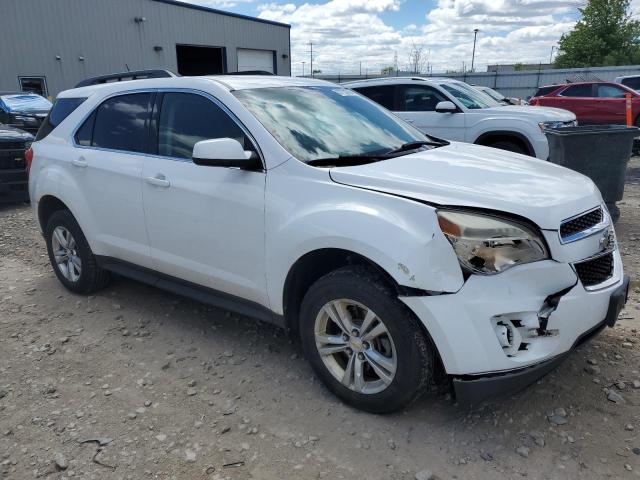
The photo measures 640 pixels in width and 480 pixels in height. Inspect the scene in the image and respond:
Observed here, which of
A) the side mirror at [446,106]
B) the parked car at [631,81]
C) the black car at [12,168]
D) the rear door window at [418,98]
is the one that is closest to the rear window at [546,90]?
the parked car at [631,81]

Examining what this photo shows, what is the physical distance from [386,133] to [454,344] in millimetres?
1760

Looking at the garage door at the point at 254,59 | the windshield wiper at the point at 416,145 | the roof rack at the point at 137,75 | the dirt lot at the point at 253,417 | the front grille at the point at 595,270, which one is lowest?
the dirt lot at the point at 253,417

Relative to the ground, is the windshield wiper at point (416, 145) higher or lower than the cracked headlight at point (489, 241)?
higher

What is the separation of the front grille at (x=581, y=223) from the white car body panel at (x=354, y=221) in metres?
0.05

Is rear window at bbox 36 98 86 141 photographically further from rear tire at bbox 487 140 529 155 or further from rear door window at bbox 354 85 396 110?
rear tire at bbox 487 140 529 155

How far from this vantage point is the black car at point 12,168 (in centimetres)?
849

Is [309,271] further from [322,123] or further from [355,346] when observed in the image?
[322,123]

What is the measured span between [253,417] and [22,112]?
10869 mm

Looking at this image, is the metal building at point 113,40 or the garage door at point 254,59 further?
the garage door at point 254,59

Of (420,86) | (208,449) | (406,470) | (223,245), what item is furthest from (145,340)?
(420,86)

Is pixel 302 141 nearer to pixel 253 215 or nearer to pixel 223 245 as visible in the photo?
pixel 253 215

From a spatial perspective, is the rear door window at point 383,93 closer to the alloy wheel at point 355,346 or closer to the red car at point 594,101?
the alloy wheel at point 355,346

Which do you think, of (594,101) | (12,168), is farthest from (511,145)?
(594,101)

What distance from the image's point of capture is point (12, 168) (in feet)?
28.3
